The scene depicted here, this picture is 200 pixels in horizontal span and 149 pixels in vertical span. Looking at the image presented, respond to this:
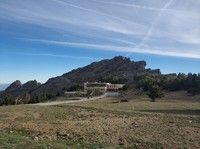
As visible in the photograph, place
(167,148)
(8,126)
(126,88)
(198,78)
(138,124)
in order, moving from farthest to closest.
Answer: (126,88) → (198,78) → (138,124) → (8,126) → (167,148)

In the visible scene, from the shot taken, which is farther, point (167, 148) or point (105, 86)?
point (105, 86)

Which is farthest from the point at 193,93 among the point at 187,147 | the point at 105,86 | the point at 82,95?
the point at 187,147

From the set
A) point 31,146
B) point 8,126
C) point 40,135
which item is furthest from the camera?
point 8,126

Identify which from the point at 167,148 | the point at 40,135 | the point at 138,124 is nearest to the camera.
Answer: the point at 167,148

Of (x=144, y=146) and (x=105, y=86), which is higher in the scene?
(x=105, y=86)

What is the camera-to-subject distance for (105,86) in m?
170

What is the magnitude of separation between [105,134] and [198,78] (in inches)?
4725

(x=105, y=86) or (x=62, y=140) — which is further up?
(x=105, y=86)

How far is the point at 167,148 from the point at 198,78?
403 feet

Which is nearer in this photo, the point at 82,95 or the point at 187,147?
the point at 187,147

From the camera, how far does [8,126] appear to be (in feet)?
109

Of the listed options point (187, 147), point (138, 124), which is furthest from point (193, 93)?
point (187, 147)

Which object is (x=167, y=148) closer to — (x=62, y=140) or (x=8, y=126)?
(x=62, y=140)

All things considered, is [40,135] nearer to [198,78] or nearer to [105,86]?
[198,78]
